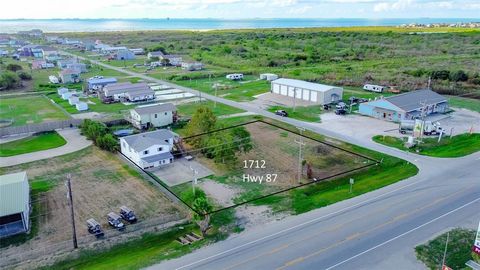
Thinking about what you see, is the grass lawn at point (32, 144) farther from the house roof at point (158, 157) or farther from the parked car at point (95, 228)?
the parked car at point (95, 228)

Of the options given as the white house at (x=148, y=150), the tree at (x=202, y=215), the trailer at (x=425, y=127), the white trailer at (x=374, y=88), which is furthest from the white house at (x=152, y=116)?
the white trailer at (x=374, y=88)

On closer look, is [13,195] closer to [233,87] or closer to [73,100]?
[73,100]

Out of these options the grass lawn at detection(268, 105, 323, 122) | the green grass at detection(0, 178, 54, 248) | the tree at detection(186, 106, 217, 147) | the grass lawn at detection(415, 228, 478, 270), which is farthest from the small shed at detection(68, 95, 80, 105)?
the grass lawn at detection(415, 228, 478, 270)

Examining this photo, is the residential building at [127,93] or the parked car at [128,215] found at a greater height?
the residential building at [127,93]

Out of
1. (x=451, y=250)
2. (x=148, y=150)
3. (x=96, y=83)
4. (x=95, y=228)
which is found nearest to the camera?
(x=451, y=250)

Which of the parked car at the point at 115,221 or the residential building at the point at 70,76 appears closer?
the parked car at the point at 115,221

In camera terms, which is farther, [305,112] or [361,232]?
[305,112]

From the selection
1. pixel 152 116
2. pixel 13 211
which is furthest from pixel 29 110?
pixel 13 211
